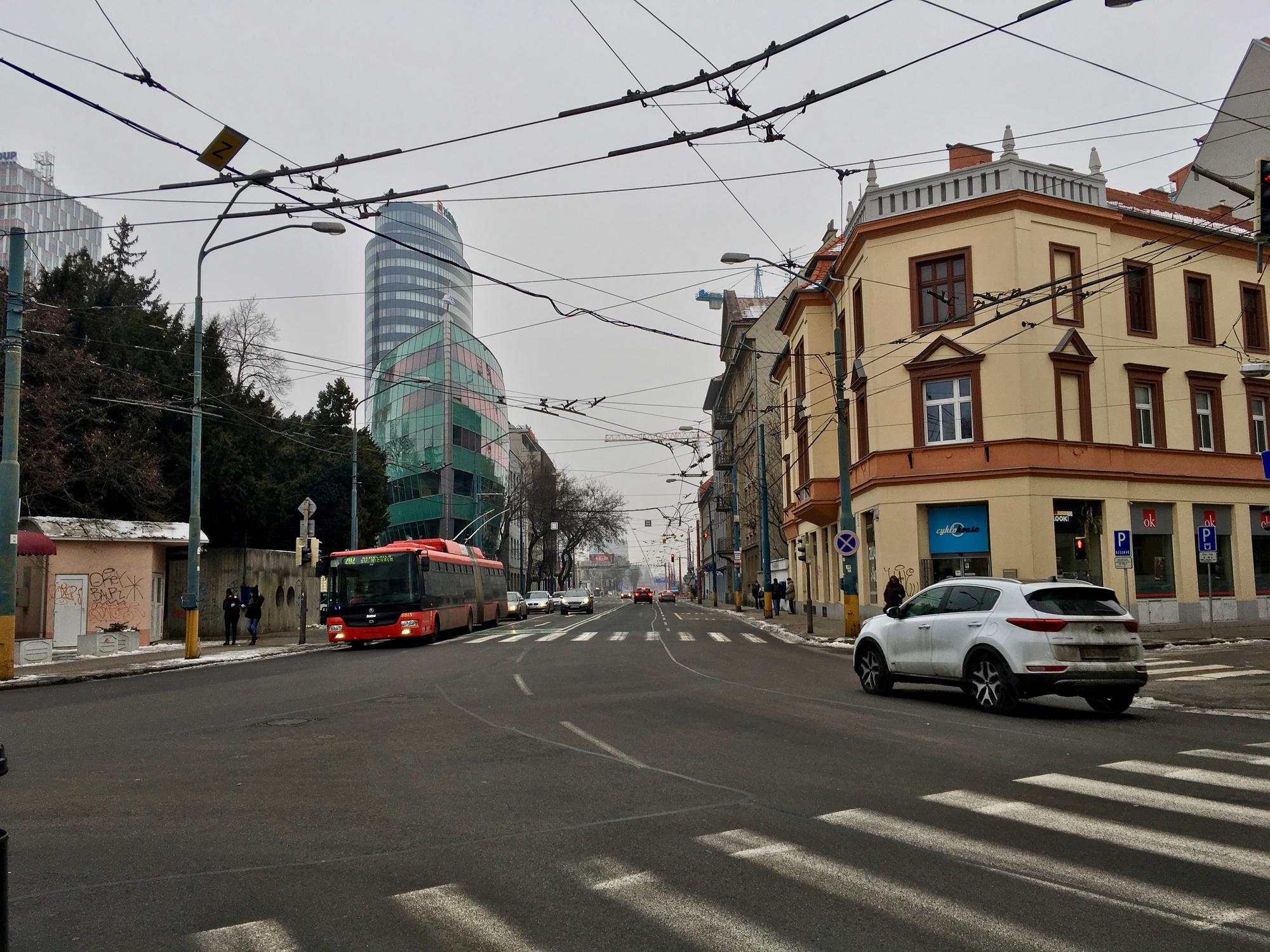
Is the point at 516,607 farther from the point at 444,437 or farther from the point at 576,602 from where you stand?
the point at 444,437

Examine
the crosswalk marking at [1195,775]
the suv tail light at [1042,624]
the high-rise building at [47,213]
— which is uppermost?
the high-rise building at [47,213]

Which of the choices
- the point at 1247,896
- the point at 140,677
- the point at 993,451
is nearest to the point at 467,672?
the point at 140,677

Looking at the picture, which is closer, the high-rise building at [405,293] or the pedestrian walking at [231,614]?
the pedestrian walking at [231,614]

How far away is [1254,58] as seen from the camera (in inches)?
1485

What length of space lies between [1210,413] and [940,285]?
10630mm

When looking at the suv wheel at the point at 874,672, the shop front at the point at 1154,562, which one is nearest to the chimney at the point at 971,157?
the shop front at the point at 1154,562

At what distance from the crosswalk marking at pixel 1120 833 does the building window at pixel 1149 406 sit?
1075 inches

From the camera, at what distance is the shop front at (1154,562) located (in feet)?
99.3

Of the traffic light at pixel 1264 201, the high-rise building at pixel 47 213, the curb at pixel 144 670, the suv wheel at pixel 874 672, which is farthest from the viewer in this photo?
the high-rise building at pixel 47 213

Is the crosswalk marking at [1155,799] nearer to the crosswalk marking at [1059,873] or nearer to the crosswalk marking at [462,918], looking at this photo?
the crosswalk marking at [1059,873]

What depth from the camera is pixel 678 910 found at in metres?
4.86

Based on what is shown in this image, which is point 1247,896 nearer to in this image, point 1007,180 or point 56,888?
point 56,888

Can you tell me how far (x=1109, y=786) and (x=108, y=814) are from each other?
7.28 metres

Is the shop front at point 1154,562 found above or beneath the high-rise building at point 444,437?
beneath
